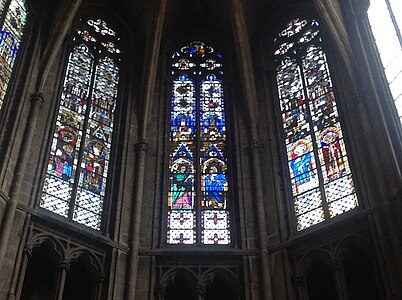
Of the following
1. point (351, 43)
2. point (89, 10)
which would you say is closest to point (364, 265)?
point (351, 43)

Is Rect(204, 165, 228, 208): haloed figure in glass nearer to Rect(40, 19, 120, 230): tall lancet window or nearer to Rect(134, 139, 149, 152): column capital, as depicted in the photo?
Rect(134, 139, 149, 152): column capital

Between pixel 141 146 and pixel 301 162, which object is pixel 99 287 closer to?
pixel 141 146

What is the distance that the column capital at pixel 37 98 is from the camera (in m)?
13.3

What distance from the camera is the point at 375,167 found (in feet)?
39.8

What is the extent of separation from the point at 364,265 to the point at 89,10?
10.0 meters

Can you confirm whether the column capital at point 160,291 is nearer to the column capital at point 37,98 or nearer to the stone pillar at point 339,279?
the stone pillar at point 339,279

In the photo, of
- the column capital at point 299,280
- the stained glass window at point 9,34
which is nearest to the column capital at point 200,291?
the column capital at point 299,280

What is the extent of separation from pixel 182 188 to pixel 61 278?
392 centimetres

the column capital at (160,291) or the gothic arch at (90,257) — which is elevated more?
the gothic arch at (90,257)

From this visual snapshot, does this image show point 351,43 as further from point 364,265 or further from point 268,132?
point 364,265

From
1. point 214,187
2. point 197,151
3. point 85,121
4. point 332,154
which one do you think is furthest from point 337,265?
point 85,121

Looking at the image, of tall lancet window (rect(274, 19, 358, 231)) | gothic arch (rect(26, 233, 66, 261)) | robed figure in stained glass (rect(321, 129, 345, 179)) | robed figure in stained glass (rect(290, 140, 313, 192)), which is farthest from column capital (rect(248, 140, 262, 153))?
gothic arch (rect(26, 233, 66, 261))

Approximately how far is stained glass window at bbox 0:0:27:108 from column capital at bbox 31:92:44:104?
0.62m

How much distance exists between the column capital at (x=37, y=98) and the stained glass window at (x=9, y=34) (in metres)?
0.62
